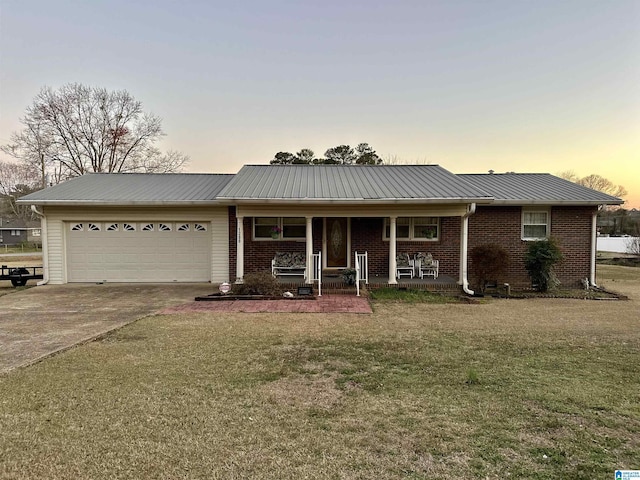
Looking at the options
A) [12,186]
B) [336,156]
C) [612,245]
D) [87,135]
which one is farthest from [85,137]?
[612,245]

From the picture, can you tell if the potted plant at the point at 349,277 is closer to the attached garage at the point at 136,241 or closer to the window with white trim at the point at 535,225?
the attached garage at the point at 136,241

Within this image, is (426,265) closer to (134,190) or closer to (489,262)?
(489,262)

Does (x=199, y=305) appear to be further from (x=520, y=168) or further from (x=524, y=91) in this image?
(x=520, y=168)

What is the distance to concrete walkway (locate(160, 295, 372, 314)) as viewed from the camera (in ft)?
27.3

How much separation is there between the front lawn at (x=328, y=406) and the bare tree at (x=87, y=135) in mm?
30785

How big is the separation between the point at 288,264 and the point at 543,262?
25.1ft

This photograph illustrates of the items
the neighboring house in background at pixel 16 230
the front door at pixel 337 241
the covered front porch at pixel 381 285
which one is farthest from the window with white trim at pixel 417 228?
the neighboring house in background at pixel 16 230

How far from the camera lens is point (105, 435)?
3.00m

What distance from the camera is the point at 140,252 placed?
12492 millimetres

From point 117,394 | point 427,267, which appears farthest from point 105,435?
point 427,267

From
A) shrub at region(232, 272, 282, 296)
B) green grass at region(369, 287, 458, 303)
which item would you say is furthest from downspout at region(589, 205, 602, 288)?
shrub at region(232, 272, 282, 296)

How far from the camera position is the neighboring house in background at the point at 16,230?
4825 centimetres

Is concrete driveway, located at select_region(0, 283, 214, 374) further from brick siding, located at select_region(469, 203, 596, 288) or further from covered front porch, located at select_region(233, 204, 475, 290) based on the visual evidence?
brick siding, located at select_region(469, 203, 596, 288)

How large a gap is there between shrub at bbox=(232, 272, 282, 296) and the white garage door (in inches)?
121
